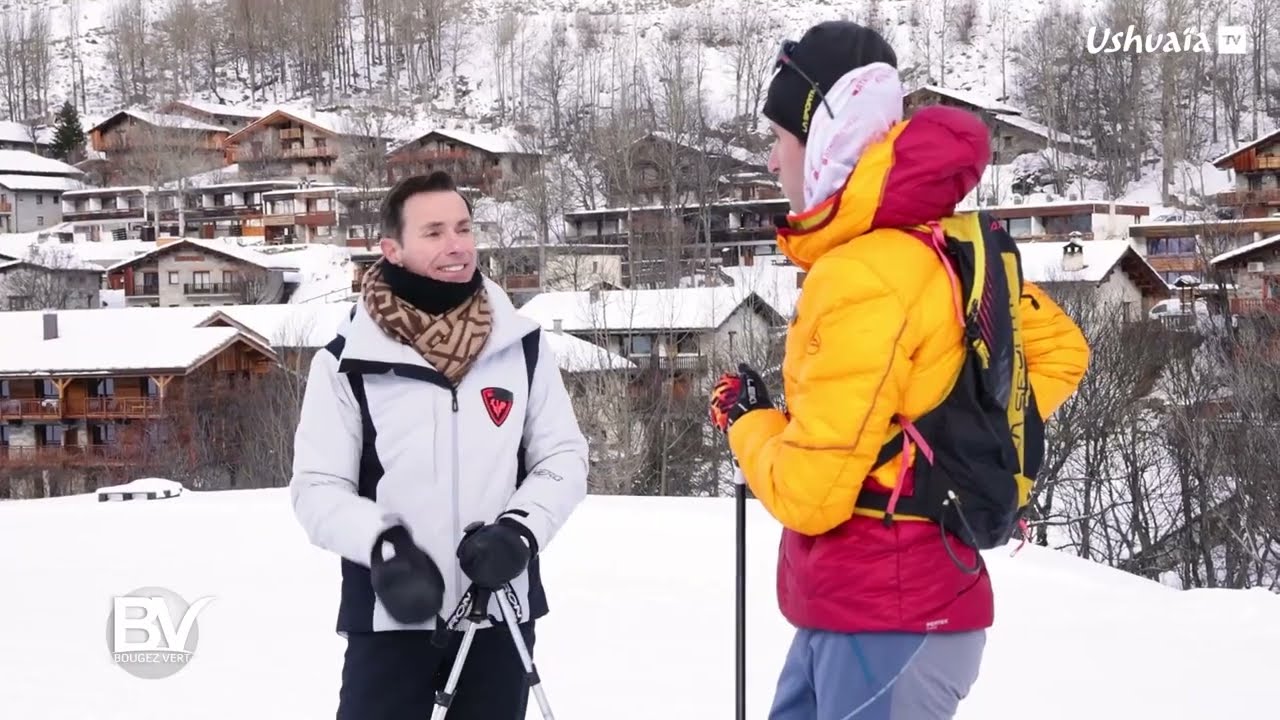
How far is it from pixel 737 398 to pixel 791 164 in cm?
32

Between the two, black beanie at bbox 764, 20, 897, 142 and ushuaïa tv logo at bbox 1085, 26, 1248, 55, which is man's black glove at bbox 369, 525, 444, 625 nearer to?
black beanie at bbox 764, 20, 897, 142

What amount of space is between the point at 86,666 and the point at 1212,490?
18.1m

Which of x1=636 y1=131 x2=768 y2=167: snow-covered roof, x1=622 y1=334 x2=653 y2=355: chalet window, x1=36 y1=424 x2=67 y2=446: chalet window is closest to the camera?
x1=622 y1=334 x2=653 y2=355: chalet window

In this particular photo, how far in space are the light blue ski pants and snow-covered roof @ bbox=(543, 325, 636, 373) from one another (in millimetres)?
20312

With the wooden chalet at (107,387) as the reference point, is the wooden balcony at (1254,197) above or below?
above

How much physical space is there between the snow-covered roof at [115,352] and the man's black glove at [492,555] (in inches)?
972

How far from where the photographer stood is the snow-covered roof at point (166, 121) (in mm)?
55312

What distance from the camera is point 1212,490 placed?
19047 mm

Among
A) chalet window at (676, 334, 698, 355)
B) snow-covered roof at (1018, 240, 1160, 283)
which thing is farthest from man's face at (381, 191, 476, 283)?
snow-covered roof at (1018, 240, 1160, 283)

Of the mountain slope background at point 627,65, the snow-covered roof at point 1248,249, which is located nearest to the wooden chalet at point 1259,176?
the mountain slope background at point 627,65

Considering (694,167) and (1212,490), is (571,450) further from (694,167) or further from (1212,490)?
(694,167)

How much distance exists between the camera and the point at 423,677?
211 cm

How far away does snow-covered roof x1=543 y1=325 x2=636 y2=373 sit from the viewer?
22359mm

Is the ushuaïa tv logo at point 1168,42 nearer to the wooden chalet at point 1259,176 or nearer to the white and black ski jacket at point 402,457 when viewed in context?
the wooden chalet at point 1259,176
